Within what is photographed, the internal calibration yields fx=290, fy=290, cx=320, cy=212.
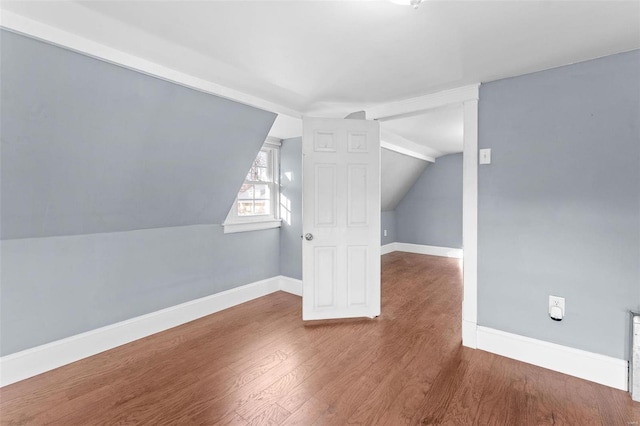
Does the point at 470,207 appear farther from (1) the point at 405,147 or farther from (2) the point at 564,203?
(1) the point at 405,147

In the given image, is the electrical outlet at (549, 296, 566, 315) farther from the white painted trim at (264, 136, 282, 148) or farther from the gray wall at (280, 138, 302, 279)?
the white painted trim at (264, 136, 282, 148)

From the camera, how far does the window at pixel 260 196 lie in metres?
3.61

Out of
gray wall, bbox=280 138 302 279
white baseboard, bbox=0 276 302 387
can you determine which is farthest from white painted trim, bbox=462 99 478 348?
white baseboard, bbox=0 276 302 387

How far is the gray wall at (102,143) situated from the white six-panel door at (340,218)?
2.17 ft

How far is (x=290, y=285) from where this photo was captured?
3902 mm

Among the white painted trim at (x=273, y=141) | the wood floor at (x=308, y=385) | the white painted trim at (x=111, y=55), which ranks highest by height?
the white painted trim at (x=111, y=55)

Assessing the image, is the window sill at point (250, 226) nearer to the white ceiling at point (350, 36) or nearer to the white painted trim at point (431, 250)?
the white ceiling at point (350, 36)

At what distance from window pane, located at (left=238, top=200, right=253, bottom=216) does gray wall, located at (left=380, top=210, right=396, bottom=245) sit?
3705 millimetres

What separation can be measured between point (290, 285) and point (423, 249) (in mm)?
4027

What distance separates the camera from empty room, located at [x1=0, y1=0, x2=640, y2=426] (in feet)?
5.47

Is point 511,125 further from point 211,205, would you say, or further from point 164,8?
point 211,205

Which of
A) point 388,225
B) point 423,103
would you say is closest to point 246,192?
point 423,103

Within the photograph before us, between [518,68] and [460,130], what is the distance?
6.61ft

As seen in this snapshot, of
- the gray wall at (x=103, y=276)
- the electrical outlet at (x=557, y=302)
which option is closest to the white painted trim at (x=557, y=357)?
the electrical outlet at (x=557, y=302)
